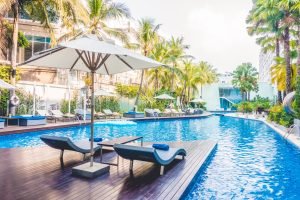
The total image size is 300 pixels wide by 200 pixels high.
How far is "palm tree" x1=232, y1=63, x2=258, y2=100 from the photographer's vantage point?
46247 millimetres

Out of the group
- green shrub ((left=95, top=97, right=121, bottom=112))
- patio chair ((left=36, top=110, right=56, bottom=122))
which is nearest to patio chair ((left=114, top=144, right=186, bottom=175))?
patio chair ((left=36, top=110, right=56, bottom=122))

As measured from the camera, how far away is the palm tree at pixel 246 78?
46247mm

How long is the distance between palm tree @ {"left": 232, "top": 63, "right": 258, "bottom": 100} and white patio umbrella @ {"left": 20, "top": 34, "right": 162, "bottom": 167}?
4271 cm

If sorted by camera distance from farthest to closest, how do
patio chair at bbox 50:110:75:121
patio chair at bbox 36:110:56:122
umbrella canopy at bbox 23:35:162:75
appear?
patio chair at bbox 50:110:75:121 → patio chair at bbox 36:110:56:122 → umbrella canopy at bbox 23:35:162:75

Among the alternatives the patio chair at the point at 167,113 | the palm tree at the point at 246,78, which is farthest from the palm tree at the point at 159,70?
the palm tree at the point at 246,78

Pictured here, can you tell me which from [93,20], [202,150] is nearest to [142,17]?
[93,20]

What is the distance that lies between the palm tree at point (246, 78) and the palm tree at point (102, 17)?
31.2m

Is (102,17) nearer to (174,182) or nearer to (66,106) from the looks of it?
(66,106)

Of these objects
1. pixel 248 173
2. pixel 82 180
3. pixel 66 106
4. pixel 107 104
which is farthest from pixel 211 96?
pixel 82 180

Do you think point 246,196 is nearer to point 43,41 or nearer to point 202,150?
point 202,150

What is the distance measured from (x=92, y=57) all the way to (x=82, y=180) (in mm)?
2381

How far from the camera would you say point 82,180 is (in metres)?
4.93

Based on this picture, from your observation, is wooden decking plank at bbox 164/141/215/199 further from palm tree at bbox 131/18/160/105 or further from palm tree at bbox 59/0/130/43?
palm tree at bbox 131/18/160/105

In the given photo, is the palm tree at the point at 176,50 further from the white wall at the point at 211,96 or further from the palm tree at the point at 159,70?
the white wall at the point at 211,96
